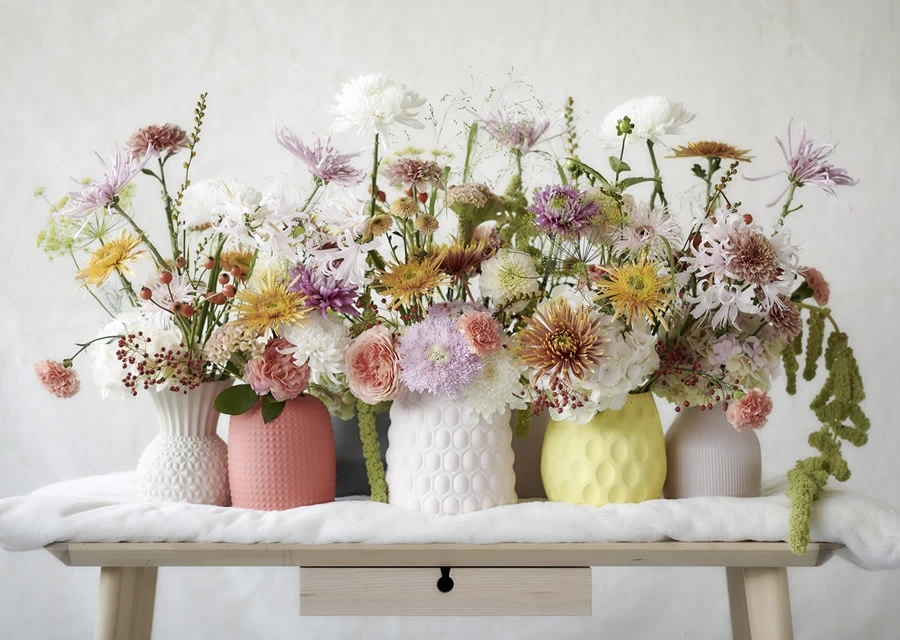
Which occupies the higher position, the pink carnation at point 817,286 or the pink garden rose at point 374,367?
the pink carnation at point 817,286

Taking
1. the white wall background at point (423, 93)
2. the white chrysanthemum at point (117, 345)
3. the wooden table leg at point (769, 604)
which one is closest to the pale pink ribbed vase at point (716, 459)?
the wooden table leg at point (769, 604)

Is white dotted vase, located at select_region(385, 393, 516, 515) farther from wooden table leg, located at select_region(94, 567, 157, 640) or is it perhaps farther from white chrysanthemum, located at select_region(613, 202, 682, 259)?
wooden table leg, located at select_region(94, 567, 157, 640)

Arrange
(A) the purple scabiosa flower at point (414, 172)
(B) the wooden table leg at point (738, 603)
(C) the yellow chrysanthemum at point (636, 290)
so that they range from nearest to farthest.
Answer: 1. (C) the yellow chrysanthemum at point (636, 290)
2. (A) the purple scabiosa flower at point (414, 172)
3. (B) the wooden table leg at point (738, 603)

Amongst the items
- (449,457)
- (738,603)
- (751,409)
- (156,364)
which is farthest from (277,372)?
(738,603)

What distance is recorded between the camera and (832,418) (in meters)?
1.45

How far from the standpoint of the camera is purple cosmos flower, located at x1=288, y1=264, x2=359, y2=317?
4.38 feet

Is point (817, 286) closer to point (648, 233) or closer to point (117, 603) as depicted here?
point (648, 233)

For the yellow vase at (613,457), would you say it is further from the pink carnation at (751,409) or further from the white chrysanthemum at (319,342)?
the white chrysanthemum at (319,342)

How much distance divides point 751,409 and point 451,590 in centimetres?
50

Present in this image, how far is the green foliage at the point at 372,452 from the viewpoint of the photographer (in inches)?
57.1

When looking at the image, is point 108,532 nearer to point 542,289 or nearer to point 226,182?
point 226,182

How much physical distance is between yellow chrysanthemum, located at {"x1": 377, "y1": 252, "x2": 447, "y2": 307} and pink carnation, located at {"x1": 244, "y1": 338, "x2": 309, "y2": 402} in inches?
6.9

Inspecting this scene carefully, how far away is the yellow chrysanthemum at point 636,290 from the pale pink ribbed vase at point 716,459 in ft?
0.85

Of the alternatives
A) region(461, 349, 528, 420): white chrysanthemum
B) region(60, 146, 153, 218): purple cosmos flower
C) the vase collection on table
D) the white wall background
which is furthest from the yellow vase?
the white wall background
